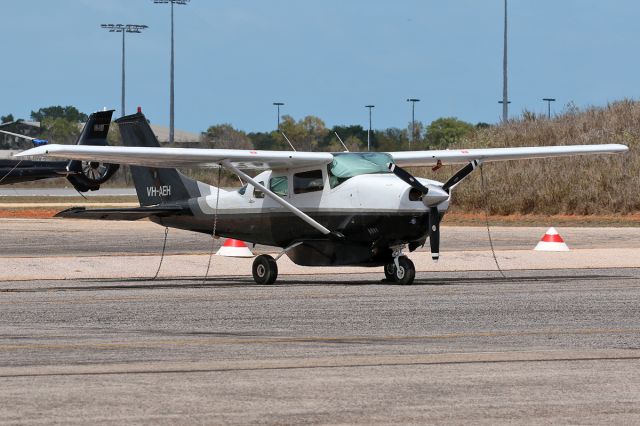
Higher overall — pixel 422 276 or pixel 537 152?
pixel 537 152

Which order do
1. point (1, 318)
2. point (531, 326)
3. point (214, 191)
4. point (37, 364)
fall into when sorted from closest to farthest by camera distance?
point (37, 364)
point (531, 326)
point (1, 318)
point (214, 191)

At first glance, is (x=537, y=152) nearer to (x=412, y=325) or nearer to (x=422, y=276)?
(x=422, y=276)

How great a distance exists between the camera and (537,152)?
25.8 metres

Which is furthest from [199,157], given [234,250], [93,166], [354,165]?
[93,166]

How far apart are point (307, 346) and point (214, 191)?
12.0 metres

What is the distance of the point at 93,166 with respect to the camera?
170 feet

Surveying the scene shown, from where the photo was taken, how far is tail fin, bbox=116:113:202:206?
81.9ft

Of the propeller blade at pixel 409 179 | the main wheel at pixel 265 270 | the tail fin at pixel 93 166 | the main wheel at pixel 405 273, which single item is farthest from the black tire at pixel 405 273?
the tail fin at pixel 93 166

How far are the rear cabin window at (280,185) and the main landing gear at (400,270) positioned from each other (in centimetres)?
228

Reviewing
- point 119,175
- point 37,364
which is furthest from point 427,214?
point 119,175

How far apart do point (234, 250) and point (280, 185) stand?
610 cm

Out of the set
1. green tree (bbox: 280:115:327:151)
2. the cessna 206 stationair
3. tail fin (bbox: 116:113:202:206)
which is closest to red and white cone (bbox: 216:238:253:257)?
tail fin (bbox: 116:113:202:206)

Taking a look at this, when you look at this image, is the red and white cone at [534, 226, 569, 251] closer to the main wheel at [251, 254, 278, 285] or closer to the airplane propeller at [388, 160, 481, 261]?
the airplane propeller at [388, 160, 481, 261]

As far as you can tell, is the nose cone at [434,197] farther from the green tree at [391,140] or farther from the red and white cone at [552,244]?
the green tree at [391,140]
